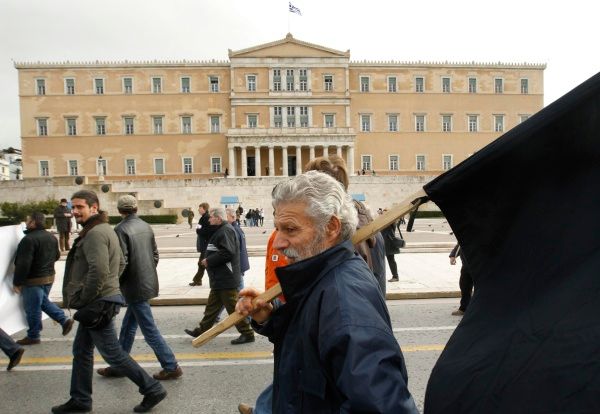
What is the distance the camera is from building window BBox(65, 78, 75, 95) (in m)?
54.0

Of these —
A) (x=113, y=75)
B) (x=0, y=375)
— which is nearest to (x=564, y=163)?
(x=0, y=375)

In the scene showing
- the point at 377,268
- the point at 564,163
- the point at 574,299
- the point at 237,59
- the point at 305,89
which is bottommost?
the point at 377,268

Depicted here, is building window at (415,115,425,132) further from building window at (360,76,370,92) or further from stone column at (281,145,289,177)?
stone column at (281,145,289,177)

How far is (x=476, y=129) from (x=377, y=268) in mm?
58295

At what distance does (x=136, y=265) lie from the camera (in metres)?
4.71

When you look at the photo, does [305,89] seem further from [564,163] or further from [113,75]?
[564,163]

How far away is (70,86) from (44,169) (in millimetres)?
9790

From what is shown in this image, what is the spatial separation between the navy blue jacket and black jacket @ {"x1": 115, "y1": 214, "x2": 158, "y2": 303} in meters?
3.13

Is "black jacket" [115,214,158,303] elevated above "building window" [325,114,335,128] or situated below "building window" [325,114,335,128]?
below

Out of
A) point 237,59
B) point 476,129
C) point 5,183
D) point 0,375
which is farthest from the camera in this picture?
point 476,129

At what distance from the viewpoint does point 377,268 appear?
3955 mm

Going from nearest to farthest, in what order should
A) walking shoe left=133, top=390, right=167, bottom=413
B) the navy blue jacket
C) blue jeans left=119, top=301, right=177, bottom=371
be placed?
the navy blue jacket < walking shoe left=133, top=390, right=167, bottom=413 < blue jeans left=119, top=301, right=177, bottom=371

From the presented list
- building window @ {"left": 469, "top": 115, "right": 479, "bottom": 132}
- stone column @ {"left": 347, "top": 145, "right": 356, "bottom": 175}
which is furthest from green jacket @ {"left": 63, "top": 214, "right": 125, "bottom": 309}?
building window @ {"left": 469, "top": 115, "right": 479, "bottom": 132}

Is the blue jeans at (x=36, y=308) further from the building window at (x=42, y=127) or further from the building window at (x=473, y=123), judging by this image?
the building window at (x=473, y=123)
